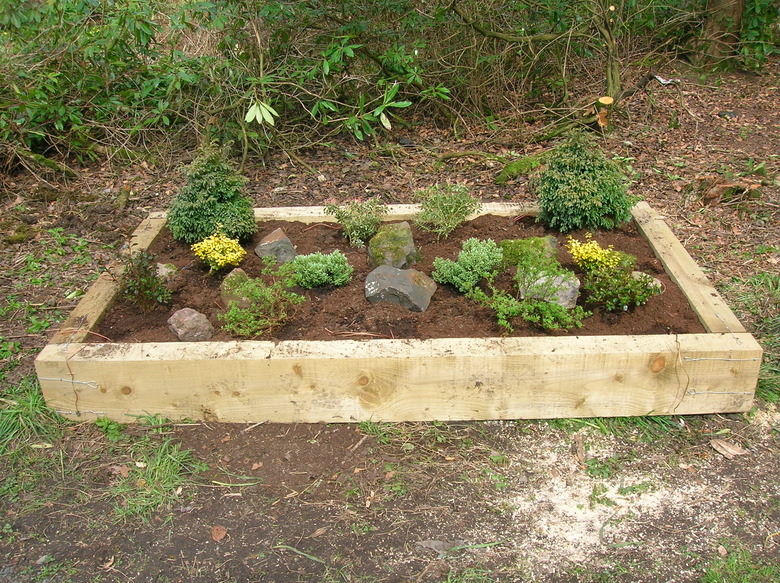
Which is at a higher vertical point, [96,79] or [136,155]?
[96,79]

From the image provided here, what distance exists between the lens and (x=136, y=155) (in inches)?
238

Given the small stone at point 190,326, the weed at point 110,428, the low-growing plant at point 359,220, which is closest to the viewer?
the weed at point 110,428

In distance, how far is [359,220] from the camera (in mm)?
4043

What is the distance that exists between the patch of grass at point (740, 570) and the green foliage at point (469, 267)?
1600mm

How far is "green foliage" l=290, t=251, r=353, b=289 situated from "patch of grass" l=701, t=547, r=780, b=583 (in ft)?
6.91

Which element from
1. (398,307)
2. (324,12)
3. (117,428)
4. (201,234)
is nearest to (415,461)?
(398,307)

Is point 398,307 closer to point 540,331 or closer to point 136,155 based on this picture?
point 540,331

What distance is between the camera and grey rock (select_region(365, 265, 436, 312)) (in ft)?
11.3

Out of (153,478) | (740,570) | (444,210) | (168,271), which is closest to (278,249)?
(168,271)

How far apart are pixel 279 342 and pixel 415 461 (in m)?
0.81

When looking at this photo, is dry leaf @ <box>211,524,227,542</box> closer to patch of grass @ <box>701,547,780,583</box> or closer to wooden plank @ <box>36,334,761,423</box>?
wooden plank @ <box>36,334,761,423</box>

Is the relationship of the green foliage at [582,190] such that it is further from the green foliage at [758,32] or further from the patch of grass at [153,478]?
the green foliage at [758,32]

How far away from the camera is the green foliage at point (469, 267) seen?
3584mm

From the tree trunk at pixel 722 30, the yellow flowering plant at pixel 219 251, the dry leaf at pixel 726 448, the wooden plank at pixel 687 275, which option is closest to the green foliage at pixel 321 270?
the yellow flowering plant at pixel 219 251
